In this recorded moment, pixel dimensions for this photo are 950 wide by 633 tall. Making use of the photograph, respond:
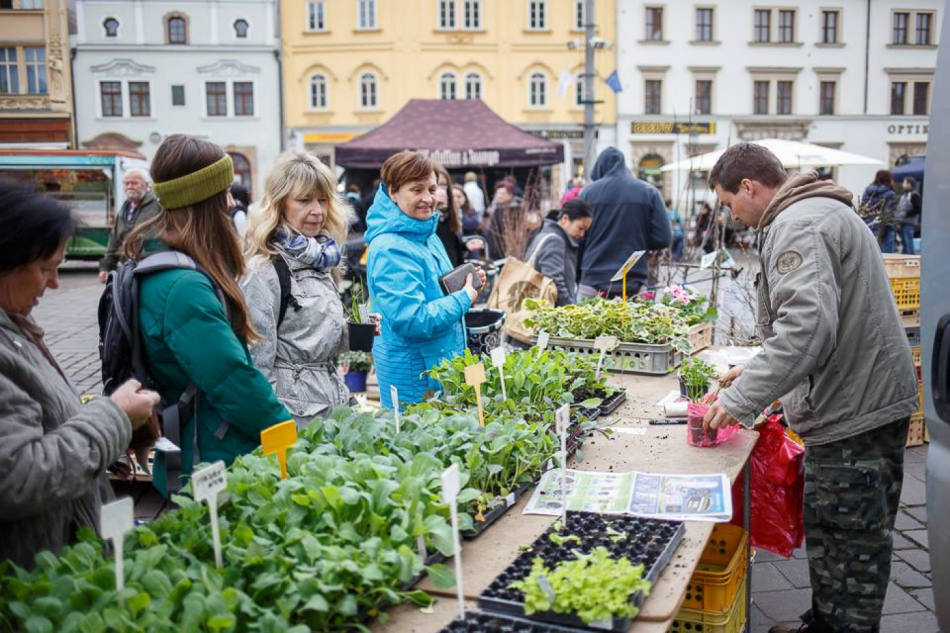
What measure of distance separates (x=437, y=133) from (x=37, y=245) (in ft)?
52.3

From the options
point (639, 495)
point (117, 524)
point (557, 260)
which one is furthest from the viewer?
point (557, 260)

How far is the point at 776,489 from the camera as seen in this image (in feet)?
10.5

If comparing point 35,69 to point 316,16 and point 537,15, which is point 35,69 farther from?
point 537,15

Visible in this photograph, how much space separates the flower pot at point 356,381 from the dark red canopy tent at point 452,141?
10256 mm

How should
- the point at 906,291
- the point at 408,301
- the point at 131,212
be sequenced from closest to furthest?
the point at 408,301 < the point at 906,291 < the point at 131,212

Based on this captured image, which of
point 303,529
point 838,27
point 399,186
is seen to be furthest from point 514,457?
point 838,27

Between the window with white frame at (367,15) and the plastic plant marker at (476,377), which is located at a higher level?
the window with white frame at (367,15)

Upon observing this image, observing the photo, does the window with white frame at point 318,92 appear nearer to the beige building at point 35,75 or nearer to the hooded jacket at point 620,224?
the beige building at point 35,75

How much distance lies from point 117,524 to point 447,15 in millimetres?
32508

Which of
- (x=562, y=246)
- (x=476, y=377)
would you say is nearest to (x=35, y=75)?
(x=562, y=246)

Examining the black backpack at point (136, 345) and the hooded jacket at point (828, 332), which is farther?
the hooded jacket at point (828, 332)

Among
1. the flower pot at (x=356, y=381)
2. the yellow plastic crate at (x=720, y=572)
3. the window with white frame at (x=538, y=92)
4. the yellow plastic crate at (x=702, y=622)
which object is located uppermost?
the window with white frame at (x=538, y=92)

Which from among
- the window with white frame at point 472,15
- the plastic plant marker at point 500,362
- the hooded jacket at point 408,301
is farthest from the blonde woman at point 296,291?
the window with white frame at point 472,15

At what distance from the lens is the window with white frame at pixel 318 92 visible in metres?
31.9
